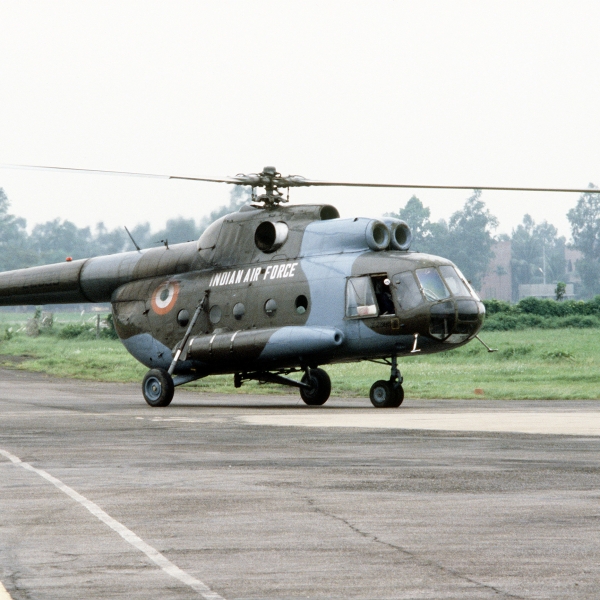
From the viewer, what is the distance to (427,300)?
2323 centimetres

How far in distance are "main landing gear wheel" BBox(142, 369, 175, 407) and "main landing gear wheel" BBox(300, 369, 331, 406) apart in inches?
116

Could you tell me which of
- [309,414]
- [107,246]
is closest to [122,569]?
[309,414]

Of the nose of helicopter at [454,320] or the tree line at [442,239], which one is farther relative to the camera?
the tree line at [442,239]

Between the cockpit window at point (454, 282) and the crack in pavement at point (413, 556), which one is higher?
the cockpit window at point (454, 282)

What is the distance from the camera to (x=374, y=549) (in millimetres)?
8016

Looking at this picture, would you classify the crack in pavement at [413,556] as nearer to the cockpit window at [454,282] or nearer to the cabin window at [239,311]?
the cockpit window at [454,282]

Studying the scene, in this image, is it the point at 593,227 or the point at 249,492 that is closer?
the point at 249,492

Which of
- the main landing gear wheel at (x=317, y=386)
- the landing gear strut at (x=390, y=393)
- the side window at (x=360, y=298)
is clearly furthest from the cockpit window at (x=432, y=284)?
the main landing gear wheel at (x=317, y=386)

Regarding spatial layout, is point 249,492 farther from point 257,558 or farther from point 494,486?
point 257,558

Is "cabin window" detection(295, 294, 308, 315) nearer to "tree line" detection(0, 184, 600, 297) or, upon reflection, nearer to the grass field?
the grass field

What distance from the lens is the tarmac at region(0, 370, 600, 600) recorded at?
7.01 m

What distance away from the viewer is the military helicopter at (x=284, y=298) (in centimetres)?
2362

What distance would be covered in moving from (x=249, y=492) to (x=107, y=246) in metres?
152

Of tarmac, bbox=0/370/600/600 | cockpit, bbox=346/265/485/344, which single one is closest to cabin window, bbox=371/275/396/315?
cockpit, bbox=346/265/485/344
